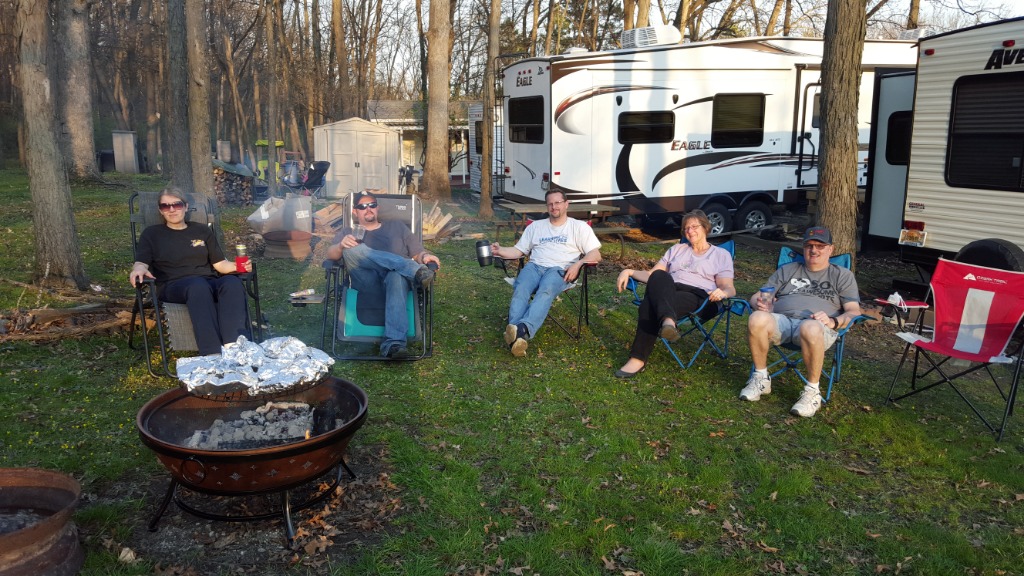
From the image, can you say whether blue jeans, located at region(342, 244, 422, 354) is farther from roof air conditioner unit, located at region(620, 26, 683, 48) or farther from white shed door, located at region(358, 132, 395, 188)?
white shed door, located at region(358, 132, 395, 188)

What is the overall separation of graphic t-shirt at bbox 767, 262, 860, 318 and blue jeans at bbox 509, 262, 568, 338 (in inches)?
59.1

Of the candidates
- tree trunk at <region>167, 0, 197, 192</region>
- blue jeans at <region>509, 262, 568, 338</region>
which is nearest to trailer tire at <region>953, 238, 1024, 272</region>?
blue jeans at <region>509, 262, 568, 338</region>

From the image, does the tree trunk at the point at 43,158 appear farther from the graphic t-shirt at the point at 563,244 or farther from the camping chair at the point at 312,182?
the camping chair at the point at 312,182

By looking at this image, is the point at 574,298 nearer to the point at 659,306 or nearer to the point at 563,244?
the point at 563,244

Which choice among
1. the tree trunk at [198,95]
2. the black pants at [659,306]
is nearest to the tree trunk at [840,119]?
the black pants at [659,306]

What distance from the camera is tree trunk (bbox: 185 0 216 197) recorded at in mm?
9062

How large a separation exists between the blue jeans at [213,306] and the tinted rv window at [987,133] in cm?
578

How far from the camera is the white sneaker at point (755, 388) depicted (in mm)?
4398

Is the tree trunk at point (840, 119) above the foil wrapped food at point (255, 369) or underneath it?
above

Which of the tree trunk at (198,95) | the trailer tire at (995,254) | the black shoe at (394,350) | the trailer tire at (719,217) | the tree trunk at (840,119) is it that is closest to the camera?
the black shoe at (394,350)

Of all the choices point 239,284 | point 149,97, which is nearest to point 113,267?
point 239,284

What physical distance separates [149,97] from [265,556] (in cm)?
3425

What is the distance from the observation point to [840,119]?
6816mm

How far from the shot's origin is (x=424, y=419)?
4066 mm
